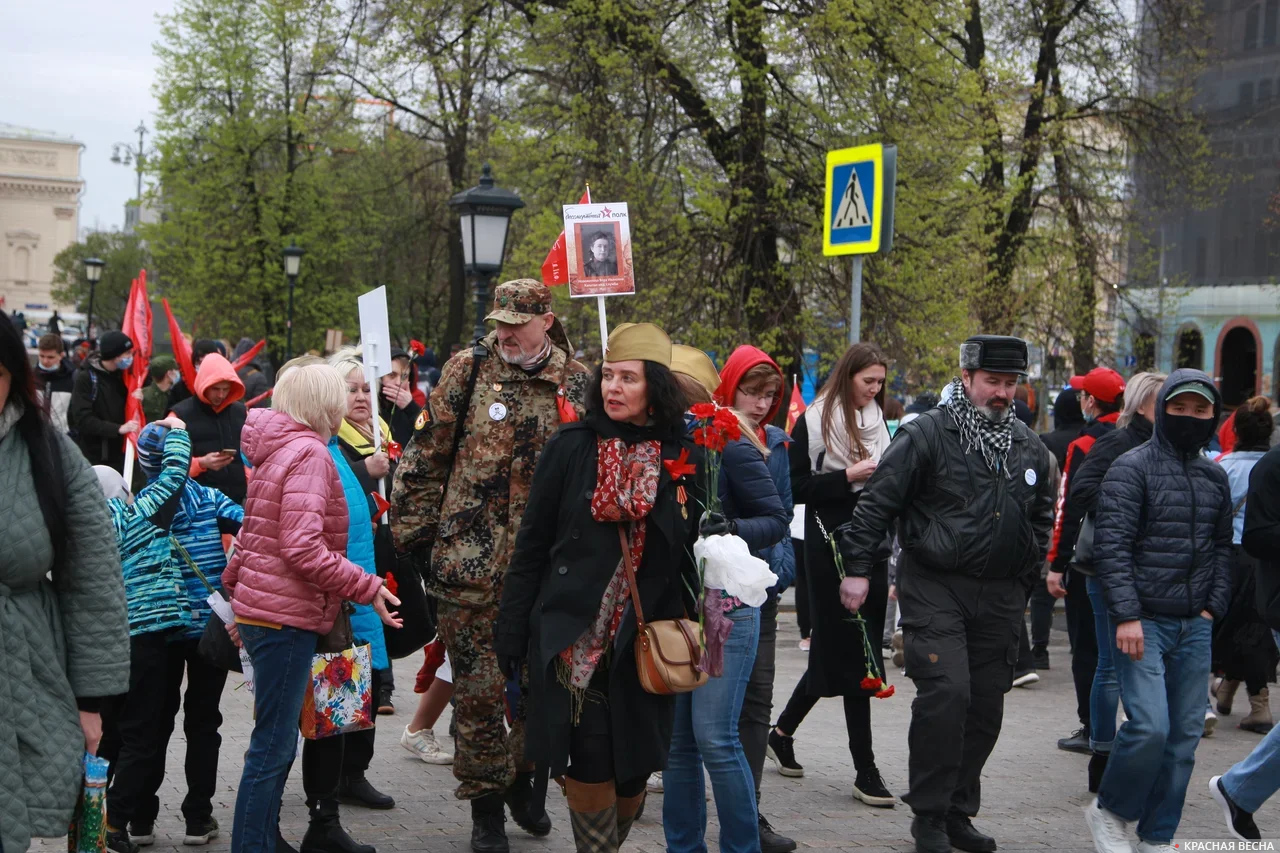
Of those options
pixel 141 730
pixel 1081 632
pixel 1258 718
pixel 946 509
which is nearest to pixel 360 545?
pixel 141 730

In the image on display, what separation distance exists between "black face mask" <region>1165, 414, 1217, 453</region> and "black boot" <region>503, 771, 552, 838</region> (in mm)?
2915

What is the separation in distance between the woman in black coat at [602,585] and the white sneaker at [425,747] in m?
2.51

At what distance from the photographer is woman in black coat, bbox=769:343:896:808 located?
639 cm

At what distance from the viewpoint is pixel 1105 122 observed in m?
23.2

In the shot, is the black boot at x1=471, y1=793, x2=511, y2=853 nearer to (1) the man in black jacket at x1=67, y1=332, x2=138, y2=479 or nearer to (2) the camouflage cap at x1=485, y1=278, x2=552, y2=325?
(2) the camouflage cap at x1=485, y1=278, x2=552, y2=325

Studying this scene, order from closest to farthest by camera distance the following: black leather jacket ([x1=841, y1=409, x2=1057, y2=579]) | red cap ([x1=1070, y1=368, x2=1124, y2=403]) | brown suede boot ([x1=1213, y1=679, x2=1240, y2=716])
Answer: black leather jacket ([x1=841, y1=409, x2=1057, y2=579]) < red cap ([x1=1070, y1=368, x2=1124, y2=403]) < brown suede boot ([x1=1213, y1=679, x2=1240, y2=716])

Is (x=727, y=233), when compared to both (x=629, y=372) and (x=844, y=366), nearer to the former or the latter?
(x=844, y=366)

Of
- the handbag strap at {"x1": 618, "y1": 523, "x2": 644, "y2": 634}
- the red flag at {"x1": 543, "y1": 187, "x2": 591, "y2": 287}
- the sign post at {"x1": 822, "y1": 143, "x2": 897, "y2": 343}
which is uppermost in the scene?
the sign post at {"x1": 822, "y1": 143, "x2": 897, "y2": 343}

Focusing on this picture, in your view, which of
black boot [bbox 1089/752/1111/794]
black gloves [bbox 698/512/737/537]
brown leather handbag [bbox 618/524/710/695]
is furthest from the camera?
black boot [bbox 1089/752/1111/794]

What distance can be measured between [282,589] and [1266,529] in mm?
3806

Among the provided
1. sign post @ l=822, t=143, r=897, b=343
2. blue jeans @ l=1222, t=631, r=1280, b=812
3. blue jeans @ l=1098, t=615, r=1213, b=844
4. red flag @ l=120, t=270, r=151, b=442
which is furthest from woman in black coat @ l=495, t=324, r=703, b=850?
sign post @ l=822, t=143, r=897, b=343

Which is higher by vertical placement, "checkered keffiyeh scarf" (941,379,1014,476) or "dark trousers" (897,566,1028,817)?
"checkered keffiyeh scarf" (941,379,1014,476)

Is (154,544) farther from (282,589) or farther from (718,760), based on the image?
(718,760)

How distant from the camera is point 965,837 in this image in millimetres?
5652
